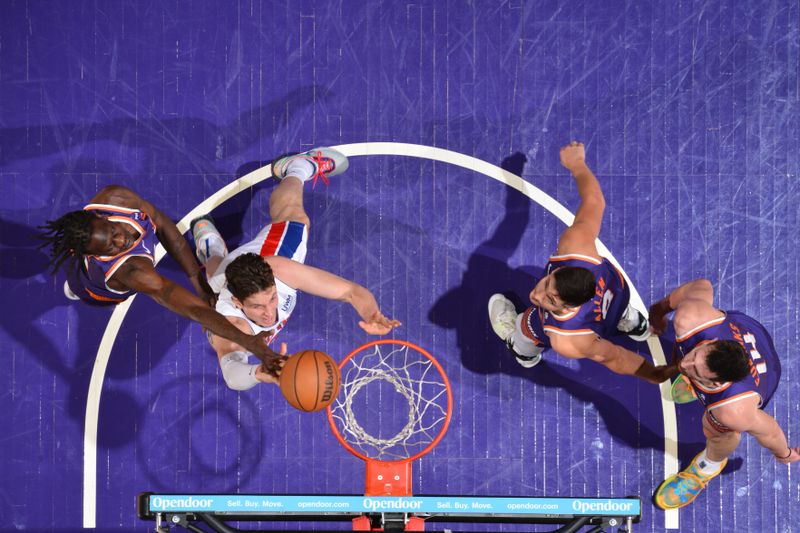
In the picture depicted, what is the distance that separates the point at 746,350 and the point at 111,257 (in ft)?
15.1

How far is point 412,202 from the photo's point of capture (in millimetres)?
6137

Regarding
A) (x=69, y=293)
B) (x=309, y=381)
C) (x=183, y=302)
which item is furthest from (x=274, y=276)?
(x=69, y=293)

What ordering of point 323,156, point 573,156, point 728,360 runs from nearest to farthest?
point 728,360
point 573,156
point 323,156

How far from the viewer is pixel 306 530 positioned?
229 inches

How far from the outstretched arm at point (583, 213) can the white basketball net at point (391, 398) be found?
5.44ft

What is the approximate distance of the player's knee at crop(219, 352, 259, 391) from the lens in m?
5.14

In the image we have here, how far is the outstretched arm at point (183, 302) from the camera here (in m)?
4.59

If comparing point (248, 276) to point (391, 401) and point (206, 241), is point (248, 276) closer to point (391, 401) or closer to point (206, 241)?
point (206, 241)

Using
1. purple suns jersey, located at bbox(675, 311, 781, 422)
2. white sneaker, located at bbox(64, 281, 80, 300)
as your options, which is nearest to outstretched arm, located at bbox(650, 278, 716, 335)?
purple suns jersey, located at bbox(675, 311, 781, 422)

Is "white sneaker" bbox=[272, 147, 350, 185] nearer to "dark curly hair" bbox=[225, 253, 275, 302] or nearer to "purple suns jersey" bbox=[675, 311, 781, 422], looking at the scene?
"dark curly hair" bbox=[225, 253, 275, 302]

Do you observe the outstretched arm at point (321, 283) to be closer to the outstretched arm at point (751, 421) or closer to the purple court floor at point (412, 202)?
the purple court floor at point (412, 202)

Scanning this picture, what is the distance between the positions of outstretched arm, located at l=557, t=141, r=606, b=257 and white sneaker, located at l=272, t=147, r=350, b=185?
6.30 ft

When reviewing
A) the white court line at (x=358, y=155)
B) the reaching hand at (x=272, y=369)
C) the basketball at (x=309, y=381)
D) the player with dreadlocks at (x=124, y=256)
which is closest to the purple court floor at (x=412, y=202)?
the white court line at (x=358, y=155)

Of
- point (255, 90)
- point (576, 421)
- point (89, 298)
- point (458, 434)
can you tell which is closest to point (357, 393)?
point (458, 434)
